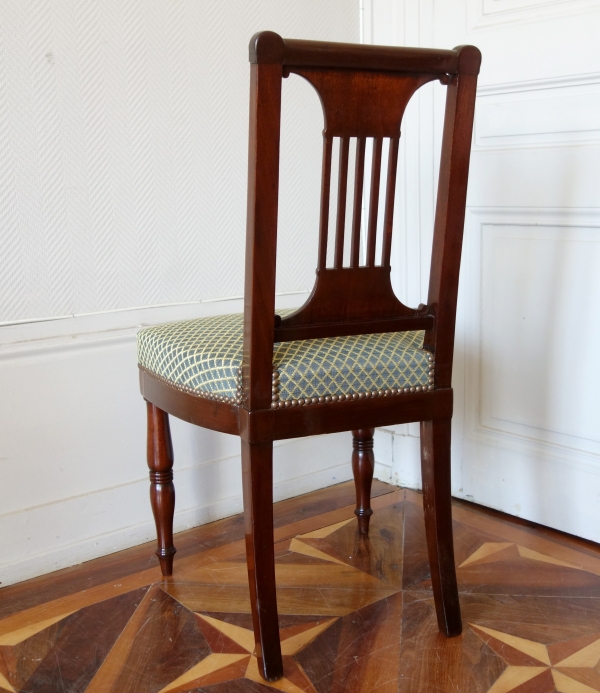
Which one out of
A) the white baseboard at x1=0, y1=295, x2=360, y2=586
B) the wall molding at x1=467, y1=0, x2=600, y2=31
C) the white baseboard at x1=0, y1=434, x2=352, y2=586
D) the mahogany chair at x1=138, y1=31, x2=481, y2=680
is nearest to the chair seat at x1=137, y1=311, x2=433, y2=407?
the mahogany chair at x1=138, y1=31, x2=481, y2=680

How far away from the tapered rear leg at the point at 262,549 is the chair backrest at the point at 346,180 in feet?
0.28

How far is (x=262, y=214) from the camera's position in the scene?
1092 mm

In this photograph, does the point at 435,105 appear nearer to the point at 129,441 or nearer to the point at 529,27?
the point at 529,27

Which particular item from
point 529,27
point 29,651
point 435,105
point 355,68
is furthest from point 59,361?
point 529,27

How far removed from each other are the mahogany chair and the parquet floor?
0.09 m

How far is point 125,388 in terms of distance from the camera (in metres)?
1.76

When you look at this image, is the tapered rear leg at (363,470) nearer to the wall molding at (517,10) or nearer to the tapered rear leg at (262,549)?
the tapered rear leg at (262,549)

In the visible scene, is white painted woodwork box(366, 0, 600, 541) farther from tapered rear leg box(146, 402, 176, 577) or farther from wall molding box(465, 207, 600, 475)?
tapered rear leg box(146, 402, 176, 577)

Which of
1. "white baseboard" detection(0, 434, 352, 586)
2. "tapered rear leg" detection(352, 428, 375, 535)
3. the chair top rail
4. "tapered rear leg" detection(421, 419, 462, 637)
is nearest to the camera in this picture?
the chair top rail

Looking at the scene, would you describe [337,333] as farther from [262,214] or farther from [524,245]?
[524,245]

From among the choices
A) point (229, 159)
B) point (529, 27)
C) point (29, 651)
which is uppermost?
point (529, 27)

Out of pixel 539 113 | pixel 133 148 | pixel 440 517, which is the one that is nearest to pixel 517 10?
pixel 539 113

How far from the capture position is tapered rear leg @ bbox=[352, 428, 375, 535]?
68.7 inches

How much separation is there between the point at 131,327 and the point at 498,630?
0.95m
